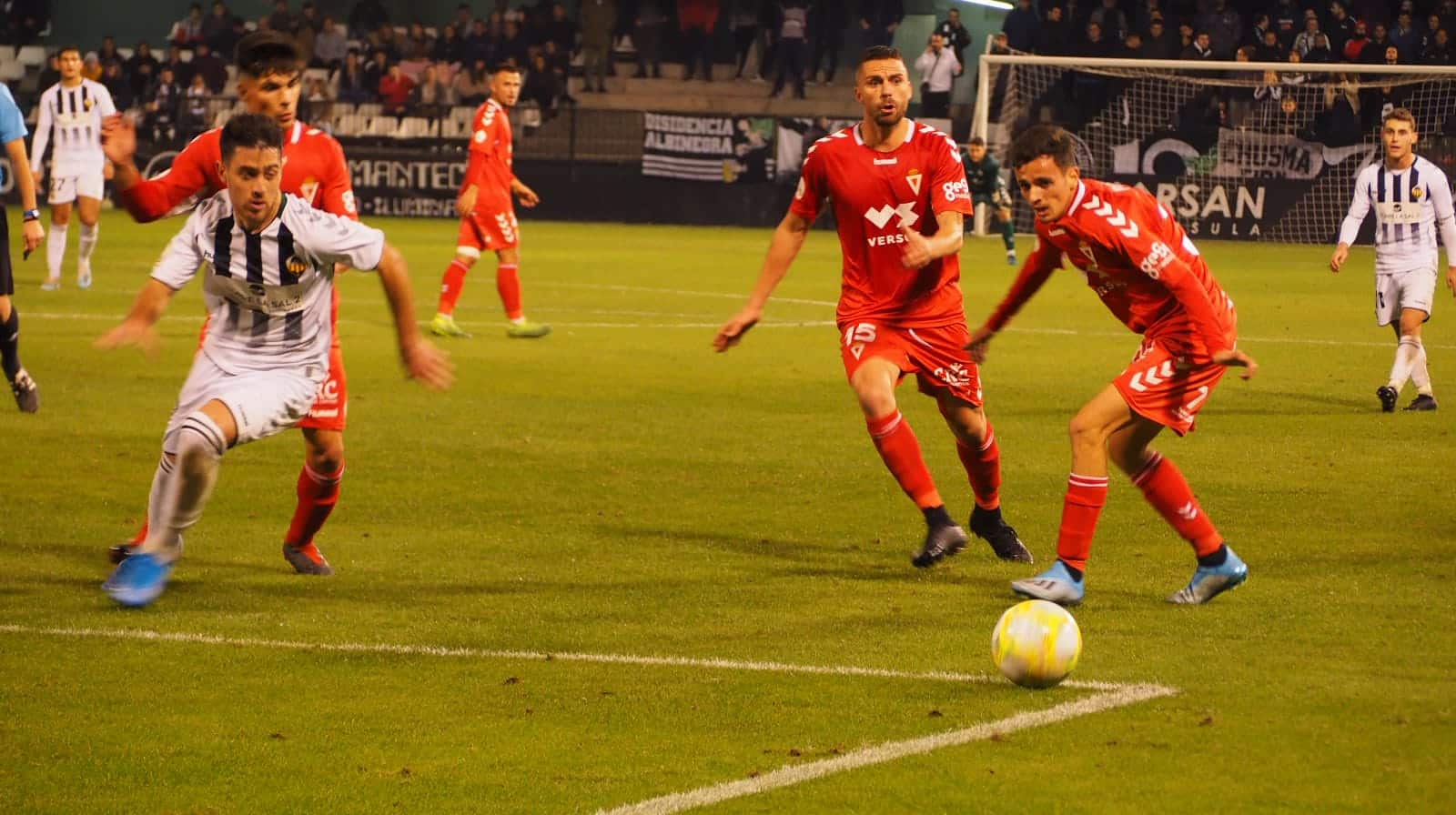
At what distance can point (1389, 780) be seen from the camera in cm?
501

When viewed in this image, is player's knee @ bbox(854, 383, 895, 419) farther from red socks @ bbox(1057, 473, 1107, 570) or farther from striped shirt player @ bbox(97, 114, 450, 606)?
striped shirt player @ bbox(97, 114, 450, 606)

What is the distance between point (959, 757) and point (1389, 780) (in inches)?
42.5

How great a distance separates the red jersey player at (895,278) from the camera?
822cm

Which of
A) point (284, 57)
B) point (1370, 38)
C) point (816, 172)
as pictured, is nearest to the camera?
point (284, 57)

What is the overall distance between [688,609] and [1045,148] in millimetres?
2089

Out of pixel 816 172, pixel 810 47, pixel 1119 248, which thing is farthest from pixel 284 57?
pixel 810 47

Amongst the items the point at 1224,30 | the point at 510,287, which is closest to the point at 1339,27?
the point at 1224,30

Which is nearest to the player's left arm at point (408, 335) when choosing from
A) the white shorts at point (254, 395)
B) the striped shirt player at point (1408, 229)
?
the white shorts at point (254, 395)

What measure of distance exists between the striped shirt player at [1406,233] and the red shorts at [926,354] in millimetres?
5627

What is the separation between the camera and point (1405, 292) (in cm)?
1339

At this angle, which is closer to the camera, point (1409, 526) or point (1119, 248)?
point (1119, 248)

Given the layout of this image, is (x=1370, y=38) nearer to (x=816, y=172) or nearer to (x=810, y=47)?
(x=810, y=47)

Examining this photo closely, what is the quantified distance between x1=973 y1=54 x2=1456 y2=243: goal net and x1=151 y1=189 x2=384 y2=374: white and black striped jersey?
800 inches

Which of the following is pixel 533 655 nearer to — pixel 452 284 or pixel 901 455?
pixel 901 455
